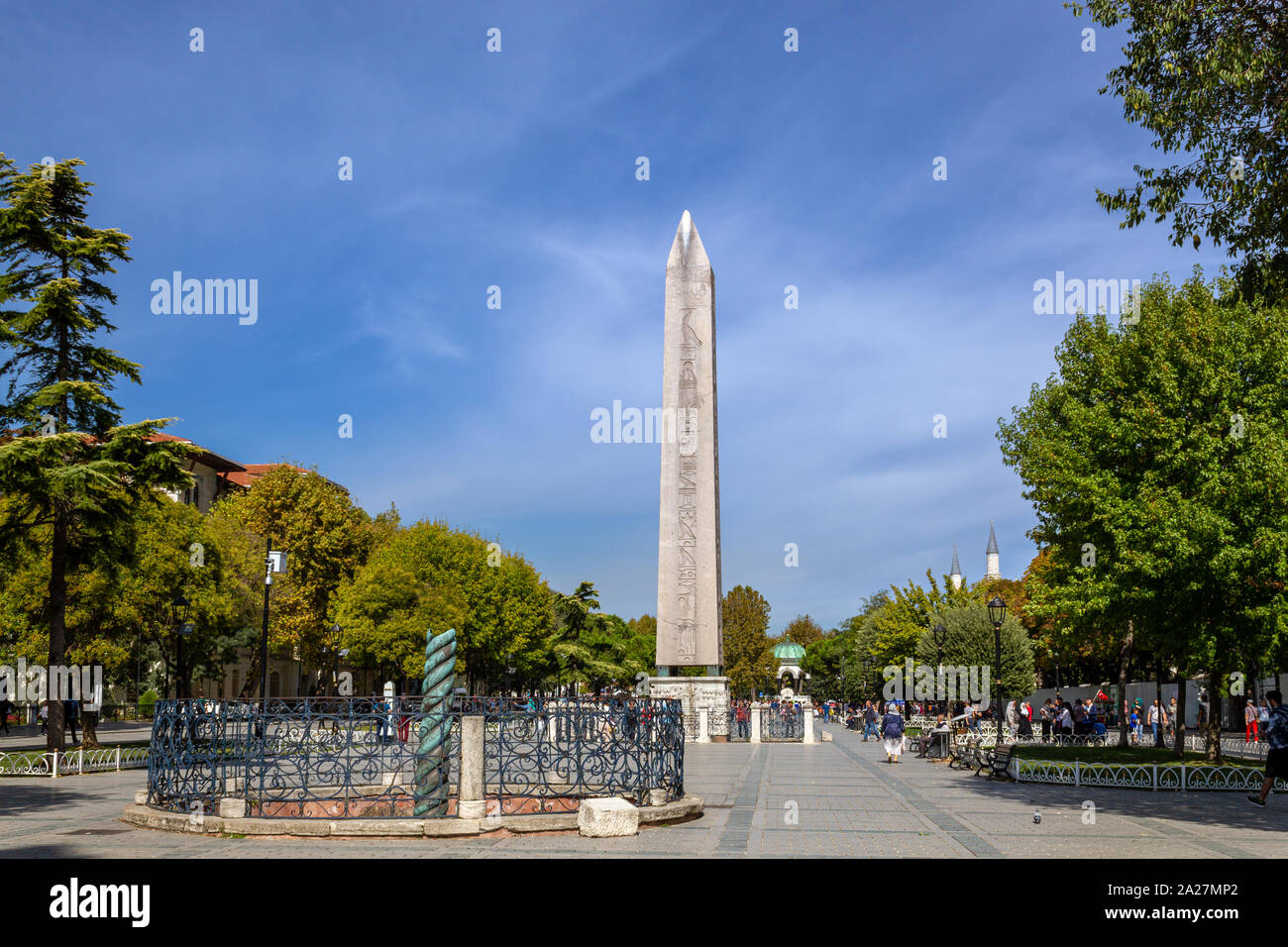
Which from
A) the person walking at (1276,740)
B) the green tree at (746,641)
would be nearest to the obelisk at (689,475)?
the person walking at (1276,740)

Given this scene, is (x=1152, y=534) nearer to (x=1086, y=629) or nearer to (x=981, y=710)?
(x=1086, y=629)

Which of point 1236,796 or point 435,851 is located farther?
point 1236,796

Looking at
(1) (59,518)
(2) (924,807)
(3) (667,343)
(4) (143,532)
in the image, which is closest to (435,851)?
(2) (924,807)

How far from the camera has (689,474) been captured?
30047mm

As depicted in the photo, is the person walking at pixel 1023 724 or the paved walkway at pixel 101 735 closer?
the paved walkway at pixel 101 735

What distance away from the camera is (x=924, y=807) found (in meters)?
15.0

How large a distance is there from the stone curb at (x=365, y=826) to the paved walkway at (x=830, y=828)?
7.2 inches

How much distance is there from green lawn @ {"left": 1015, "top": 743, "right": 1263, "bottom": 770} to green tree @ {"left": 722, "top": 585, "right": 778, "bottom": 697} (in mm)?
45614

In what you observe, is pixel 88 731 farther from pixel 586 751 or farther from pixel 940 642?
pixel 940 642

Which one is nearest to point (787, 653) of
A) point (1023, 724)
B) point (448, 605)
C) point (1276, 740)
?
point (448, 605)

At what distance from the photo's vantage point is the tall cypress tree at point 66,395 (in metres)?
20.6

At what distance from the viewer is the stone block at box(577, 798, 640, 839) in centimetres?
1104

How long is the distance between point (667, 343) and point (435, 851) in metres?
22.1

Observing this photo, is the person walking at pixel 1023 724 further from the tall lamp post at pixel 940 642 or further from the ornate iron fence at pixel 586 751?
the ornate iron fence at pixel 586 751
